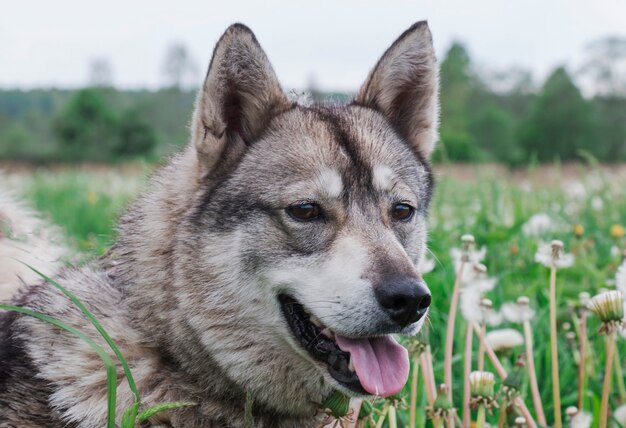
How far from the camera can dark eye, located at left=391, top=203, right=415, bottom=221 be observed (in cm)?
290

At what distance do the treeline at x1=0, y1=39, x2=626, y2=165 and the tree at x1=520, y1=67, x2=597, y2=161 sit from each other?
6cm

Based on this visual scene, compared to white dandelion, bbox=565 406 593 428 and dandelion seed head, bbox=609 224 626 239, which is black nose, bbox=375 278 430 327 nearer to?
white dandelion, bbox=565 406 593 428

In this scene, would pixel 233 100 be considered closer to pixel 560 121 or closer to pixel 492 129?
pixel 560 121

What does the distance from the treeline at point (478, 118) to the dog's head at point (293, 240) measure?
33765 mm

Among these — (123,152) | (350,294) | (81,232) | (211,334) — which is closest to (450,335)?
(350,294)

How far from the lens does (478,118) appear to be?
1885 inches

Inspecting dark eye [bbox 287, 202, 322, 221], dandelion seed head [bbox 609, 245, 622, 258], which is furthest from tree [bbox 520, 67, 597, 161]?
dark eye [bbox 287, 202, 322, 221]

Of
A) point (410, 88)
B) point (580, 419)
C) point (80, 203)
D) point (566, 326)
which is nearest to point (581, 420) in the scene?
point (580, 419)

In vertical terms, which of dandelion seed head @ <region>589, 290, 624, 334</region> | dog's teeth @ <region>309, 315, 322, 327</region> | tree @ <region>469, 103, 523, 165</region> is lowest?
tree @ <region>469, 103, 523, 165</region>

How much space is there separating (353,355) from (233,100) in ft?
3.92

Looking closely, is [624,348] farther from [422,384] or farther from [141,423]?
[141,423]

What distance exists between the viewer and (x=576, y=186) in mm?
6906

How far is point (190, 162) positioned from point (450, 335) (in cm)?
130

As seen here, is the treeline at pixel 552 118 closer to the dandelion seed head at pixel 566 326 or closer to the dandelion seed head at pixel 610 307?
the dandelion seed head at pixel 566 326
